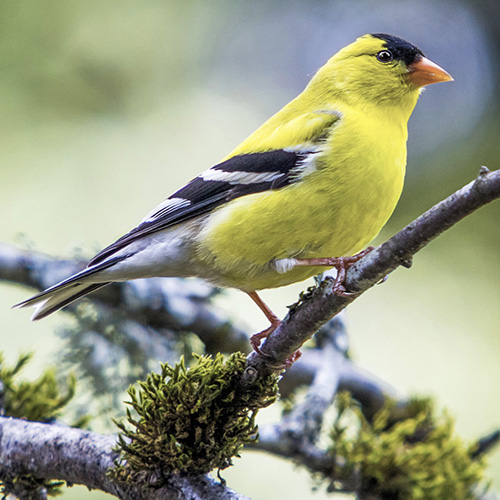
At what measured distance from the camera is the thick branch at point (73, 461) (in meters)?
1.99

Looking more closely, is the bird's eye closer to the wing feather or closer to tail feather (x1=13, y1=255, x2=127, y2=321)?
the wing feather

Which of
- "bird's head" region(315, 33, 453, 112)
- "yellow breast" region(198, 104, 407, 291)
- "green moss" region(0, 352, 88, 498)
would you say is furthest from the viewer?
"bird's head" region(315, 33, 453, 112)

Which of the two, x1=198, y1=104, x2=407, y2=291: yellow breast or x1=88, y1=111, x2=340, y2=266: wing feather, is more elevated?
x1=88, y1=111, x2=340, y2=266: wing feather

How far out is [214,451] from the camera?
205cm

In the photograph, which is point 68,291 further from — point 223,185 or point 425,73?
point 425,73

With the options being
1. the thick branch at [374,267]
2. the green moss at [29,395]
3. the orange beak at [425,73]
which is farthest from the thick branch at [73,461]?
the orange beak at [425,73]

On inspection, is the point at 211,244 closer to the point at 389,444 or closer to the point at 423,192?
the point at 389,444

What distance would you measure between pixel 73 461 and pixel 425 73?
103 inches

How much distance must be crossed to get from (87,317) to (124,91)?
1605 mm

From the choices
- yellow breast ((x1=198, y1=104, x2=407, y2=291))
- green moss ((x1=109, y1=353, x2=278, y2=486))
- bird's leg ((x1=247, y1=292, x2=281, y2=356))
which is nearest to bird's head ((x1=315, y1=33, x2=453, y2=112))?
yellow breast ((x1=198, y1=104, x2=407, y2=291))

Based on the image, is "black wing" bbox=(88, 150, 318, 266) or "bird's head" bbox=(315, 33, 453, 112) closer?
"black wing" bbox=(88, 150, 318, 266)

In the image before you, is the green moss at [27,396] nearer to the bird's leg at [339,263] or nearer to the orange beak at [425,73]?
the bird's leg at [339,263]

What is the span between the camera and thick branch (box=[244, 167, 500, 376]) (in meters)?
1.44

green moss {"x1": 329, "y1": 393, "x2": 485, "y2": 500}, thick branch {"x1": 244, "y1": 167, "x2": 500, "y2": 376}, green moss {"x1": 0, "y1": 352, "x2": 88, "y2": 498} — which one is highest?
green moss {"x1": 0, "y1": 352, "x2": 88, "y2": 498}
